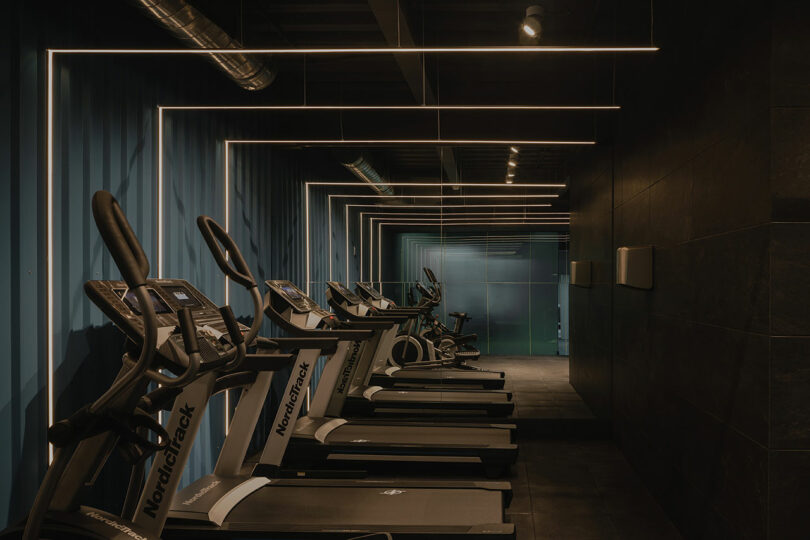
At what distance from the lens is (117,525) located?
1873mm

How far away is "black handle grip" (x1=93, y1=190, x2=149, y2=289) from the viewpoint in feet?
5.14

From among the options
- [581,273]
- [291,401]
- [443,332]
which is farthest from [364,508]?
[581,273]

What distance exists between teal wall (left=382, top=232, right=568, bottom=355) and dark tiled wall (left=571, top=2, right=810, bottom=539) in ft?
4.17

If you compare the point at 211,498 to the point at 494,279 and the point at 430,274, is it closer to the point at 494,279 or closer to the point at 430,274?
the point at 430,274

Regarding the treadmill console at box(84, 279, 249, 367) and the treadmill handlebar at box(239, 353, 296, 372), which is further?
the treadmill handlebar at box(239, 353, 296, 372)

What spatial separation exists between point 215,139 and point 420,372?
3.51 m

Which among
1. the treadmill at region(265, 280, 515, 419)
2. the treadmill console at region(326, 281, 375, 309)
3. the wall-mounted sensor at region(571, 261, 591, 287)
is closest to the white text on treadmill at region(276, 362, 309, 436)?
the treadmill at region(265, 280, 515, 419)

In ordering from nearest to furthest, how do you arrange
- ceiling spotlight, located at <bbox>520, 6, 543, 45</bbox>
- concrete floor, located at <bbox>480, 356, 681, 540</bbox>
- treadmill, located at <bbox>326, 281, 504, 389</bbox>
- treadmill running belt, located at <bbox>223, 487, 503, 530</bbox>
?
treadmill running belt, located at <bbox>223, 487, 503, 530</bbox> → concrete floor, located at <bbox>480, 356, 681, 540</bbox> → ceiling spotlight, located at <bbox>520, 6, 543, 45</bbox> → treadmill, located at <bbox>326, 281, 504, 389</bbox>

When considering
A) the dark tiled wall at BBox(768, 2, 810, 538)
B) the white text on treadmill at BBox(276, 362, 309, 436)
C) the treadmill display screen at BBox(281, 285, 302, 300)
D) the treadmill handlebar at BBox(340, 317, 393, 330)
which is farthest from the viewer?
the treadmill handlebar at BBox(340, 317, 393, 330)

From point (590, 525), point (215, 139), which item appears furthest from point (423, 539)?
point (215, 139)

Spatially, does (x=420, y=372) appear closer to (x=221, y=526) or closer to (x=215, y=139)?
(x=215, y=139)

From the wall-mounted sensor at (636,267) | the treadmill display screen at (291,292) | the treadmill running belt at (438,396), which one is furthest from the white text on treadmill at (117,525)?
the treadmill running belt at (438,396)

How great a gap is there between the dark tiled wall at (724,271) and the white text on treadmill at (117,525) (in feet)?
7.56

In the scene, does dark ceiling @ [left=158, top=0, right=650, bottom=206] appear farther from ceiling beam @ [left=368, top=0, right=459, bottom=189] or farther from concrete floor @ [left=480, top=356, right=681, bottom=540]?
concrete floor @ [left=480, top=356, right=681, bottom=540]
